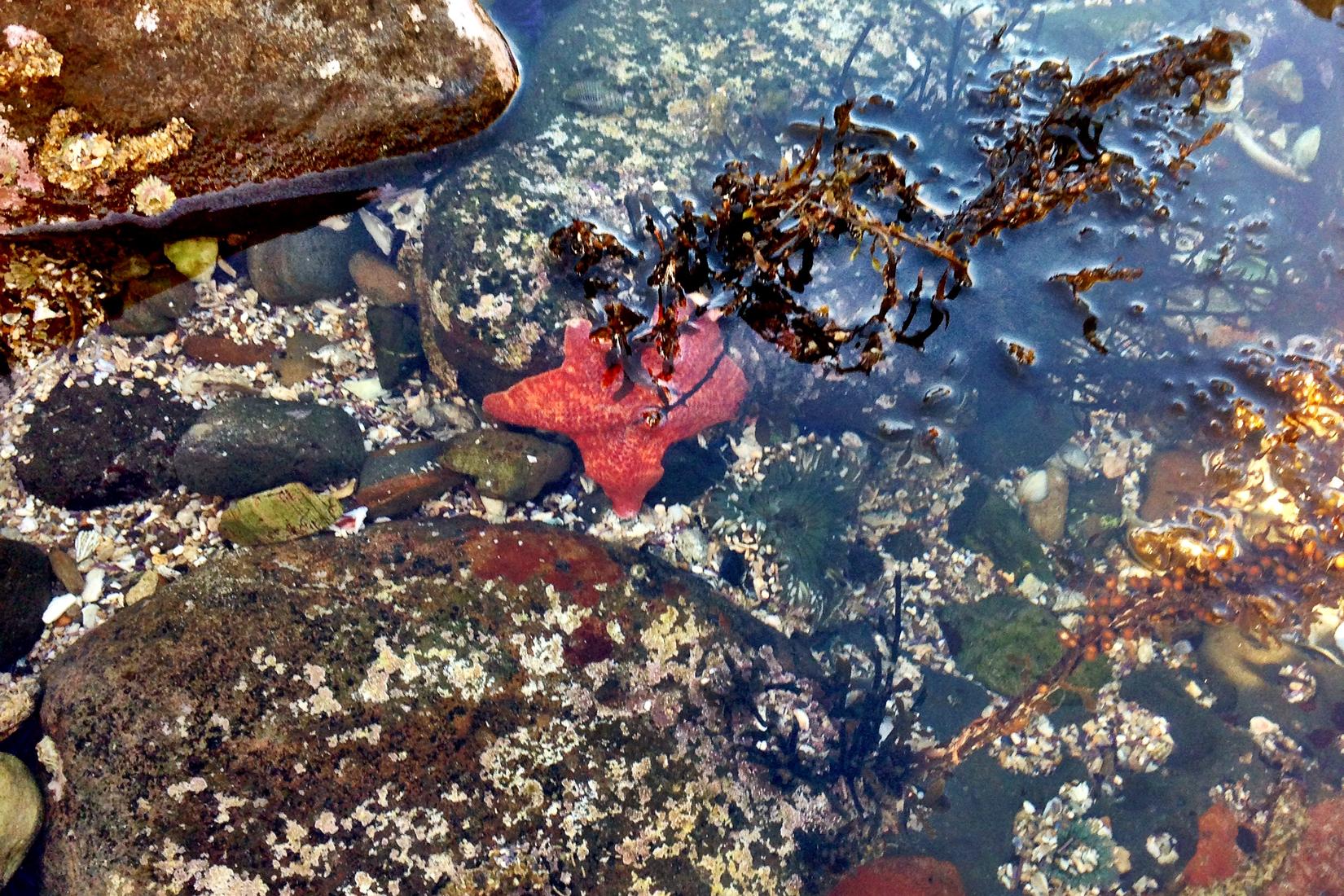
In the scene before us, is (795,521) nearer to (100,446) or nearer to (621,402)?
(621,402)

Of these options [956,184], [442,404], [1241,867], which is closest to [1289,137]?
[956,184]

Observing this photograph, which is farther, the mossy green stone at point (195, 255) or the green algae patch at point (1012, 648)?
the green algae patch at point (1012, 648)

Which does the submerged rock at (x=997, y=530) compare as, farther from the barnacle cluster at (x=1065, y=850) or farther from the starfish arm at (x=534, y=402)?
the starfish arm at (x=534, y=402)

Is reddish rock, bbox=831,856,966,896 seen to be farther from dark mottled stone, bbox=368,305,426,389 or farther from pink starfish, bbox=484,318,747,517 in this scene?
dark mottled stone, bbox=368,305,426,389

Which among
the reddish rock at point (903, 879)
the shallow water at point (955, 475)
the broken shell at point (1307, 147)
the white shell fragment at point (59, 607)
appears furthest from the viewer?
the broken shell at point (1307, 147)

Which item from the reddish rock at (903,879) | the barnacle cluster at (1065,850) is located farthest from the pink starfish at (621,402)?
the barnacle cluster at (1065,850)

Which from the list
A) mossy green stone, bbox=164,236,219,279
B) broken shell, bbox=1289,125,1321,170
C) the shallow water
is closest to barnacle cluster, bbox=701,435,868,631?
the shallow water

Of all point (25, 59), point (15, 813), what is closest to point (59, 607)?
point (15, 813)
